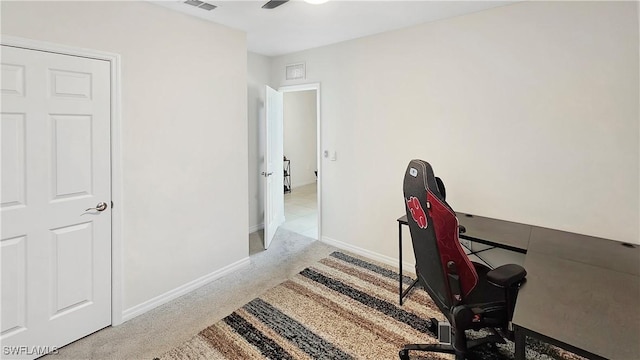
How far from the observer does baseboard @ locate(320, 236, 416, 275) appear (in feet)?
10.7

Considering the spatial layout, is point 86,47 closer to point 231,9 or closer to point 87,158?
point 87,158

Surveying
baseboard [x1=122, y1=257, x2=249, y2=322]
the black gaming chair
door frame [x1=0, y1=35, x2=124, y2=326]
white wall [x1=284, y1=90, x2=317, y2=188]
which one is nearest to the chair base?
the black gaming chair

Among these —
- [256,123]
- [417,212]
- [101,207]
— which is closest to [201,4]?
[101,207]

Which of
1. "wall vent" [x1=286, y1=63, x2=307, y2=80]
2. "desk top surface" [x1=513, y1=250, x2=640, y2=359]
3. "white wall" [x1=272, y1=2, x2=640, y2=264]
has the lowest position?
"desk top surface" [x1=513, y1=250, x2=640, y2=359]

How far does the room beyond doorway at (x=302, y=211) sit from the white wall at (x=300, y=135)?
1.56 feet

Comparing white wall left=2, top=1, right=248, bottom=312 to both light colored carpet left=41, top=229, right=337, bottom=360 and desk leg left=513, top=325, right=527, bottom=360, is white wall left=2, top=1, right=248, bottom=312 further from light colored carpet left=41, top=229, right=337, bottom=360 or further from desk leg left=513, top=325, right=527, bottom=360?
desk leg left=513, top=325, right=527, bottom=360

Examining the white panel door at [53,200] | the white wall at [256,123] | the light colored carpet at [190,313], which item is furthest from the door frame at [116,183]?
the white wall at [256,123]

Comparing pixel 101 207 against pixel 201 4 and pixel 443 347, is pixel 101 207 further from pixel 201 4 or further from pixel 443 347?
pixel 443 347

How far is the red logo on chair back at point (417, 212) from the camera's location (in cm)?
160

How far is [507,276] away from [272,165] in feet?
10.6

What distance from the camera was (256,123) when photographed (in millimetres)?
4398

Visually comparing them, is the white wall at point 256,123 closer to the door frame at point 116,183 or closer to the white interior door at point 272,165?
the white interior door at point 272,165

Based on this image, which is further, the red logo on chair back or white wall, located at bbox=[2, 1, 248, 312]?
white wall, located at bbox=[2, 1, 248, 312]

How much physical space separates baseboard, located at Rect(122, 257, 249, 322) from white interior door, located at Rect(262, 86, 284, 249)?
670 millimetres
